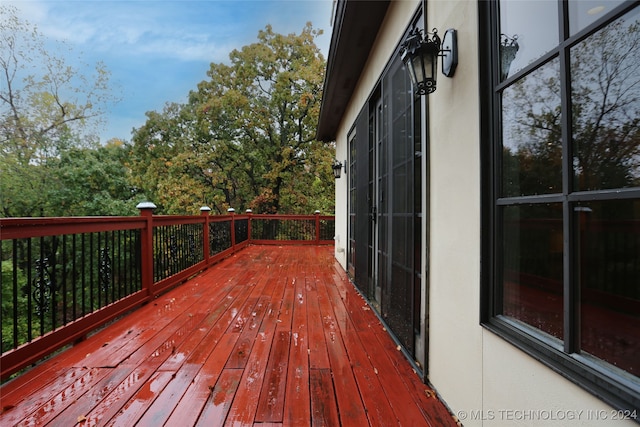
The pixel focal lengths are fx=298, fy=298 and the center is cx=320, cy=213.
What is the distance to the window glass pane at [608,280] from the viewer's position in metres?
0.82

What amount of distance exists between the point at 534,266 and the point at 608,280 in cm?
23

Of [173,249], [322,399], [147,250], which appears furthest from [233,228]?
[322,399]

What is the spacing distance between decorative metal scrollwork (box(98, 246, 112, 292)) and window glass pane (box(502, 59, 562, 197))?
3186 mm

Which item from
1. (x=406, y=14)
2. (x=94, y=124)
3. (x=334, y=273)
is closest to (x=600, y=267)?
(x=406, y=14)

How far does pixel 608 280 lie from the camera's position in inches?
34.9

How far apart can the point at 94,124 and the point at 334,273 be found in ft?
48.8

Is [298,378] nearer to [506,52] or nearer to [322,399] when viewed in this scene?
[322,399]

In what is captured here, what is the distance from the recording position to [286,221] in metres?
9.64

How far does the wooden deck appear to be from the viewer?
147 centimetres

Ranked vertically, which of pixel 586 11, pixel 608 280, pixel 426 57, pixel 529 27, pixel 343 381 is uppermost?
pixel 426 57

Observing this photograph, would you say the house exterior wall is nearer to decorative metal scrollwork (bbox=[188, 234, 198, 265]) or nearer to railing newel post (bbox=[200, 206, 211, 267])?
decorative metal scrollwork (bbox=[188, 234, 198, 265])

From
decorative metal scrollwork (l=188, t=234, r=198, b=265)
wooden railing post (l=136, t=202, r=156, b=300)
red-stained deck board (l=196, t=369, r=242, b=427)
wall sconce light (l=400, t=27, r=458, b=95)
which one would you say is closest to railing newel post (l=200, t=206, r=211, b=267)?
decorative metal scrollwork (l=188, t=234, r=198, b=265)

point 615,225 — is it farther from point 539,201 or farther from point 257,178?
point 257,178

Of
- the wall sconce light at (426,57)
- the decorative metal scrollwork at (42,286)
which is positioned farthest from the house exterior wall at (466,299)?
the decorative metal scrollwork at (42,286)
